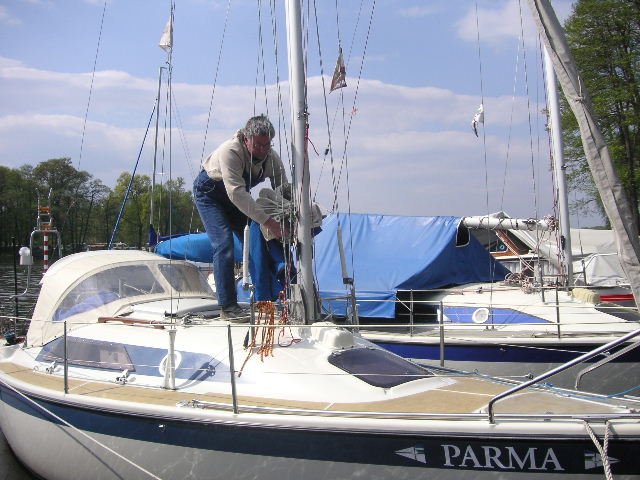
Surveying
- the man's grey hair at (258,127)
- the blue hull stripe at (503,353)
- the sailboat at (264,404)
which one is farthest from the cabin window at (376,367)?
the blue hull stripe at (503,353)

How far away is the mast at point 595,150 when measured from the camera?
3.83m

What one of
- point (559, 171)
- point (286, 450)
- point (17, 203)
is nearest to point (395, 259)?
point (559, 171)

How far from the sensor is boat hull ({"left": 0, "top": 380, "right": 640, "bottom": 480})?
3838 millimetres

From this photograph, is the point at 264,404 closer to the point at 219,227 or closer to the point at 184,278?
the point at 219,227

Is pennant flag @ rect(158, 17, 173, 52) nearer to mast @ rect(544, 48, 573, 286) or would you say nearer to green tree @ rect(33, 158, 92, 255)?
green tree @ rect(33, 158, 92, 255)

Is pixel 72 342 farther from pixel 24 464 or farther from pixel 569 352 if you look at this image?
pixel 569 352

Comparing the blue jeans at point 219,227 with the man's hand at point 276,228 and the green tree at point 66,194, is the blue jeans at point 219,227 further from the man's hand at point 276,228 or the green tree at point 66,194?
the green tree at point 66,194

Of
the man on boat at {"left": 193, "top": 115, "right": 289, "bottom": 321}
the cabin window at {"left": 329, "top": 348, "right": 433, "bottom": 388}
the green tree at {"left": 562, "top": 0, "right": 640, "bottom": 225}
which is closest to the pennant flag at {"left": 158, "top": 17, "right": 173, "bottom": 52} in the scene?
the man on boat at {"left": 193, "top": 115, "right": 289, "bottom": 321}

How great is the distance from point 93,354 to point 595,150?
15.6 feet

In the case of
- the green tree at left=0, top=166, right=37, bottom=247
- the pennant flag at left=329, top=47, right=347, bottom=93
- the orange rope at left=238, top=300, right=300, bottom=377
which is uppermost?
the green tree at left=0, top=166, right=37, bottom=247

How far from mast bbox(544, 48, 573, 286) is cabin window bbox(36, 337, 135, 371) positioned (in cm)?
839

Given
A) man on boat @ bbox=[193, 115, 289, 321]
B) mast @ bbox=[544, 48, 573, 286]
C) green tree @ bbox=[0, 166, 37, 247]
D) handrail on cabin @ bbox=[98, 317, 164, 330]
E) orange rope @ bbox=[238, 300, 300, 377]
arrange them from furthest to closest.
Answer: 1. green tree @ bbox=[0, 166, 37, 247]
2. mast @ bbox=[544, 48, 573, 286]
3. handrail on cabin @ bbox=[98, 317, 164, 330]
4. man on boat @ bbox=[193, 115, 289, 321]
5. orange rope @ bbox=[238, 300, 300, 377]

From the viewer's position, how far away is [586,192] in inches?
1074

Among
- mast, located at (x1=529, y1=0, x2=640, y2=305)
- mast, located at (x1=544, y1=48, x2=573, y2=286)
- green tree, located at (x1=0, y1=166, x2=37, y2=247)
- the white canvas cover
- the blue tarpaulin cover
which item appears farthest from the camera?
green tree, located at (x1=0, y1=166, x2=37, y2=247)
